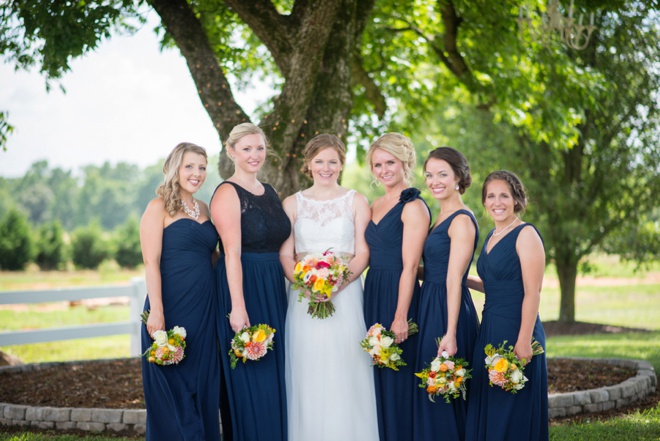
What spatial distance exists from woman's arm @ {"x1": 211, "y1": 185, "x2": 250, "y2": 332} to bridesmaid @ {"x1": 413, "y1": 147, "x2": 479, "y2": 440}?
132 cm

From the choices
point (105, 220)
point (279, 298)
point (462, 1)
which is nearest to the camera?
point (279, 298)

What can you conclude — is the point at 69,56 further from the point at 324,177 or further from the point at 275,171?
the point at 324,177

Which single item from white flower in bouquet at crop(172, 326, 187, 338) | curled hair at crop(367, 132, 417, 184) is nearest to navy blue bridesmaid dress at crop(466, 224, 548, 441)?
curled hair at crop(367, 132, 417, 184)

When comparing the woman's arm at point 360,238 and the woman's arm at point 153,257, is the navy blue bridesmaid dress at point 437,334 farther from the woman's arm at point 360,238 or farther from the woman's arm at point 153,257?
the woman's arm at point 153,257

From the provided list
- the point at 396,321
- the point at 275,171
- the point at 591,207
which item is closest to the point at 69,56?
the point at 275,171

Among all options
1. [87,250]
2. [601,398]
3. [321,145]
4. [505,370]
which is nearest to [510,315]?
[505,370]

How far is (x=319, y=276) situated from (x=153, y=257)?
120 cm

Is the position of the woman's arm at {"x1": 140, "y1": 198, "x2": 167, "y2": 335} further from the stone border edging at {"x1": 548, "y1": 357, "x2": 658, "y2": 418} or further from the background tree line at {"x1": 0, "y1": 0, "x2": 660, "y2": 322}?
the stone border edging at {"x1": 548, "y1": 357, "x2": 658, "y2": 418}

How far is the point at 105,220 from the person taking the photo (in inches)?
3706

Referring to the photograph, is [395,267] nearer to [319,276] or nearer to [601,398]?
[319,276]

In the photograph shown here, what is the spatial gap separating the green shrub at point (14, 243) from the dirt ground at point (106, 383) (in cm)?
3675

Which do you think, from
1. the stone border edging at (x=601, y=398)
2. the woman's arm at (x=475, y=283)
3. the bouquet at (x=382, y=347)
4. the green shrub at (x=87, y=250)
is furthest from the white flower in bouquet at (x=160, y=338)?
the green shrub at (x=87, y=250)

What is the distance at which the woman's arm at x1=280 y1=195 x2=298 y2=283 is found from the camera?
17.8ft

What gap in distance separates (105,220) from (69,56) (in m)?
90.2
